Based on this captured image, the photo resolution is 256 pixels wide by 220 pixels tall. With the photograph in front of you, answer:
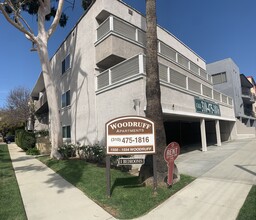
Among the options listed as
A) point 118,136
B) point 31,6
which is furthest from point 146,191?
point 31,6

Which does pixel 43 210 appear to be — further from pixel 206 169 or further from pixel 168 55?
pixel 168 55

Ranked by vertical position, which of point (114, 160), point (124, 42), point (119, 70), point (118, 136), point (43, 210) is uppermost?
point (124, 42)

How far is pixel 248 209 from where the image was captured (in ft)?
16.5

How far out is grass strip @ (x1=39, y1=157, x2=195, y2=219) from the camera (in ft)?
17.8

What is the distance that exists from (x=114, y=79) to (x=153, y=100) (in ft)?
16.9

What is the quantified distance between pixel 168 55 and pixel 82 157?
1117cm

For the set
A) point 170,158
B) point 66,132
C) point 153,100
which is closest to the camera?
point 170,158

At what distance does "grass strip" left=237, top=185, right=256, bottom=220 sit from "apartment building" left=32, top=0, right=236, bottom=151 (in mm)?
5499

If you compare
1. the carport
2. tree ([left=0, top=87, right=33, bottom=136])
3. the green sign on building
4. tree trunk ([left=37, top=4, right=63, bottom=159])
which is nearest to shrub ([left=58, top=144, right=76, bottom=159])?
tree trunk ([left=37, top=4, right=63, bottom=159])

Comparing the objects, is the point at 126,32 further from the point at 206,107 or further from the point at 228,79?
the point at 228,79

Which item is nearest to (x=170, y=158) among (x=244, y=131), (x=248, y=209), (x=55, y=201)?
(x=248, y=209)

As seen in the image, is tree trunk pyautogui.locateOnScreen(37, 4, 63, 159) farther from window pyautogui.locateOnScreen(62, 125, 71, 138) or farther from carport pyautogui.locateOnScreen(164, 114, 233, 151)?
carport pyautogui.locateOnScreen(164, 114, 233, 151)

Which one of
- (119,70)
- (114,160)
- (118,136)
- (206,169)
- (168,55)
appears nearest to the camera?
(118,136)

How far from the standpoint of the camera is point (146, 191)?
21.7 ft
